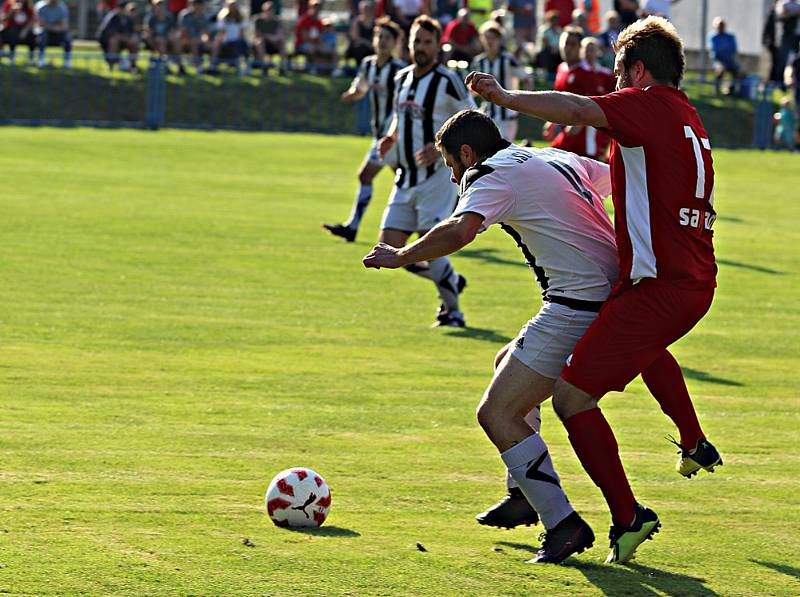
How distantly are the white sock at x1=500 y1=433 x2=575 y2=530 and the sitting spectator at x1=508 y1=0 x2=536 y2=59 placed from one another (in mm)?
30304

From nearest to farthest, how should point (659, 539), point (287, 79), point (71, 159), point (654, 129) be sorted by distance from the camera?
point (654, 129), point (659, 539), point (71, 159), point (287, 79)

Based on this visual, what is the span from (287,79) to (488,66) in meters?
14.5

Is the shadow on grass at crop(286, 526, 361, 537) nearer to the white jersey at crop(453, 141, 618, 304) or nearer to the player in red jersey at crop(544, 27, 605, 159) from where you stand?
the white jersey at crop(453, 141, 618, 304)

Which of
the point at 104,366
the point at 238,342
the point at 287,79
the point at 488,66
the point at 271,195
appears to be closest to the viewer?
the point at 104,366

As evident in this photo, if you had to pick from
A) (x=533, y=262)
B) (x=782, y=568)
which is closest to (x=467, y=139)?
(x=533, y=262)

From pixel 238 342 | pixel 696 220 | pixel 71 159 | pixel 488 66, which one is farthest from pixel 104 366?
pixel 71 159

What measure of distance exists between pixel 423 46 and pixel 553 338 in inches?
289

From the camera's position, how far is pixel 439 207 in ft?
44.9

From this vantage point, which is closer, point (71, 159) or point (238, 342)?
point (238, 342)

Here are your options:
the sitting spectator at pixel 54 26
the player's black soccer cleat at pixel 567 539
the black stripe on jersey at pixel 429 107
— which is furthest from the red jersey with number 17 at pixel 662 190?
the sitting spectator at pixel 54 26

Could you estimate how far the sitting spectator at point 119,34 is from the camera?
35.0 meters

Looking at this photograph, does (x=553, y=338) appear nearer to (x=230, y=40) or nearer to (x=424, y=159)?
(x=424, y=159)

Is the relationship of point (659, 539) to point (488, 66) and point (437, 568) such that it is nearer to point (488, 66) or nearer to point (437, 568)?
point (437, 568)

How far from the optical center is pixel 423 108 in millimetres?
14047
